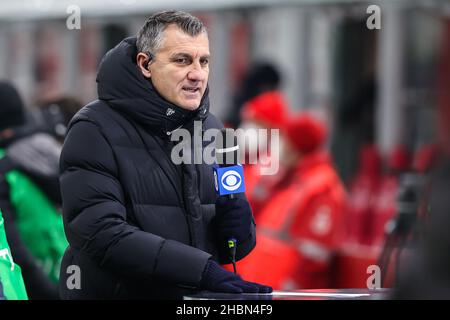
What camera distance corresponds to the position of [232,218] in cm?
355

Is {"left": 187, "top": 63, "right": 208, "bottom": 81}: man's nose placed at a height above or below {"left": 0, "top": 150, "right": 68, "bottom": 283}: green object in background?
above

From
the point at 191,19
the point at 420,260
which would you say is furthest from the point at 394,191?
the point at 420,260

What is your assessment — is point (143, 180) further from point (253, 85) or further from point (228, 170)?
point (253, 85)

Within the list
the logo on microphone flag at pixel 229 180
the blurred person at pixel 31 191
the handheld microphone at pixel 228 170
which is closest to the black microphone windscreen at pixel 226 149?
the handheld microphone at pixel 228 170

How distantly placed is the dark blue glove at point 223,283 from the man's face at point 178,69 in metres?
0.52

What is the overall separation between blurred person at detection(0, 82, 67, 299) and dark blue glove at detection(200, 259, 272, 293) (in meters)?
1.81

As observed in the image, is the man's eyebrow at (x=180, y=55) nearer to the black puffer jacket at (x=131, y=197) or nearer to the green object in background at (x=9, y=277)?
the black puffer jacket at (x=131, y=197)

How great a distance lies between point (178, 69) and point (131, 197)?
16.5 inches

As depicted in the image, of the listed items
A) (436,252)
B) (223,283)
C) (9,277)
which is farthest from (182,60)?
(436,252)

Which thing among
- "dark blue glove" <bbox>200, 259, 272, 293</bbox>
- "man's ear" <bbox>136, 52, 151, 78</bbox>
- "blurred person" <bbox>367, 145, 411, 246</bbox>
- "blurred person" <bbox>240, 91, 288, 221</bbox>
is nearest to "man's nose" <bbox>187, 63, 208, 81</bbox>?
"man's ear" <bbox>136, 52, 151, 78</bbox>

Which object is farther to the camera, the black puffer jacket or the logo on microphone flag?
the logo on microphone flag

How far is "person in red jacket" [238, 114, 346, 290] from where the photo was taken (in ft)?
24.0

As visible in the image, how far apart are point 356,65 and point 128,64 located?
284 inches

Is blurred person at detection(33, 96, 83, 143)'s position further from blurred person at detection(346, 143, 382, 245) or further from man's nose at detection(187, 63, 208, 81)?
blurred person at detection(346, 143, 382, 245)
